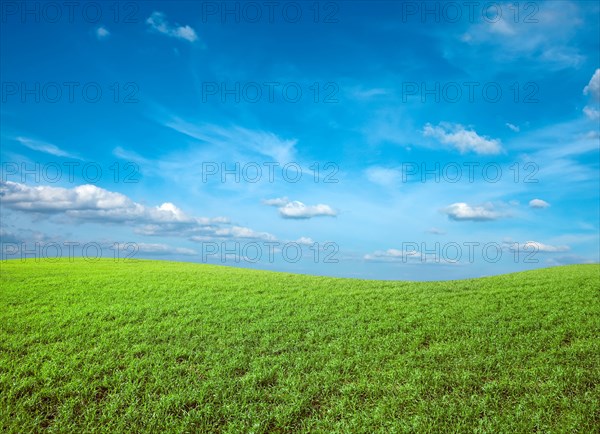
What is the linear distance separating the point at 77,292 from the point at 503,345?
1389 centimetres

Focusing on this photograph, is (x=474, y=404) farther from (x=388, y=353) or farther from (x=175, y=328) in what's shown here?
(x=175, y=328)

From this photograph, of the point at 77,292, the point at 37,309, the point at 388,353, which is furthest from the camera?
the point at 77,292

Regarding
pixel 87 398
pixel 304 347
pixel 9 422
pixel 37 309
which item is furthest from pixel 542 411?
pixel 37 309

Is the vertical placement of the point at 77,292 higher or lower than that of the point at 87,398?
higher

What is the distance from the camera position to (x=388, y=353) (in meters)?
9.48

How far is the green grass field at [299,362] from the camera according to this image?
7.19 m

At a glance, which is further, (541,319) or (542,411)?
(541,319)

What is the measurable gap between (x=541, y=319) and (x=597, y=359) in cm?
262

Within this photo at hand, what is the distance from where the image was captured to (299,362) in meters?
9.12

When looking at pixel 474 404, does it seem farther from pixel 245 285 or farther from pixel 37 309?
pixel 37 309

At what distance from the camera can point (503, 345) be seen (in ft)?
32.2

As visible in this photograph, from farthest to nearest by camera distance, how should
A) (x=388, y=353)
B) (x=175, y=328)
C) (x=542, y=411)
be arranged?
(x=175, y=328)
(x=388, y=353)
(x=542, y=411)

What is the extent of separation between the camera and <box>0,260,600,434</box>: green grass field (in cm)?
719

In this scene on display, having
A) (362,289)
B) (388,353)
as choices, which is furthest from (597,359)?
(362,289)
